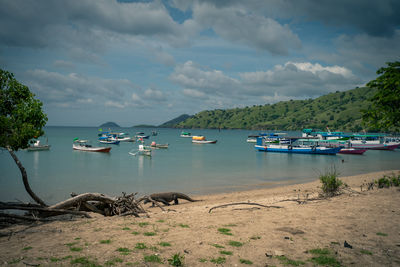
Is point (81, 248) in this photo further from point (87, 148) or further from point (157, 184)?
point (87, 148)

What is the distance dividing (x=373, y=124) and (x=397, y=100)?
7.17 feet

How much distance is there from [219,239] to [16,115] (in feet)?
26.5

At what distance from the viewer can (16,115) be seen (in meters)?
9.23

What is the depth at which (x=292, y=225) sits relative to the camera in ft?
29.7

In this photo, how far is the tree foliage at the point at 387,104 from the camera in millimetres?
18453

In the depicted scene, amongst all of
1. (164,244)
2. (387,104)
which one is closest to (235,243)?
(164,244)

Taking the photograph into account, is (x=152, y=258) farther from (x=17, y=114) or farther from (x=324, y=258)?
(x=17, y=114)

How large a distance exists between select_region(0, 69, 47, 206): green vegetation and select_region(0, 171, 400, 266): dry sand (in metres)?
2.93

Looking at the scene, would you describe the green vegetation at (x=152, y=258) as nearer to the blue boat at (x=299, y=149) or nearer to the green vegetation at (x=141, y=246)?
the green vegetation at (x=141, y=246)

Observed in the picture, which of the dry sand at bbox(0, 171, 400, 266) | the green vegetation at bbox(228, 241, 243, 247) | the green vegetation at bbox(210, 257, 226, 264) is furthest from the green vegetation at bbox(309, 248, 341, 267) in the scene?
the green vegetation at bbox(210, 257, 226, 264)

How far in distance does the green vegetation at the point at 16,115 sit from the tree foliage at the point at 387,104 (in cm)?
2083

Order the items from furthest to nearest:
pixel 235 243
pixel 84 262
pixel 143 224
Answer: pixel 143 224, pixel 235 243, pixel 84 262

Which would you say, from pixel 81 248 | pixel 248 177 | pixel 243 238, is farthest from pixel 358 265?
pixel 248 177

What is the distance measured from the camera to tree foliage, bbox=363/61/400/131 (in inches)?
727
